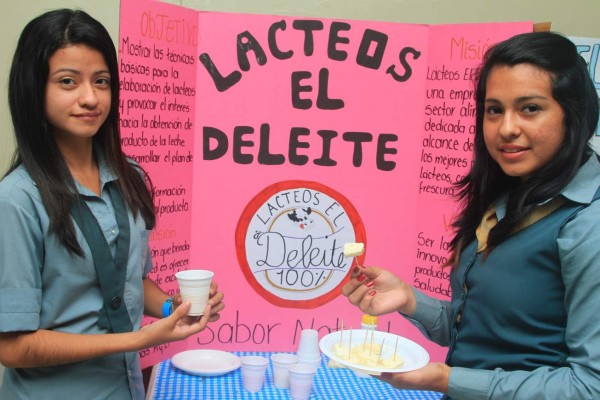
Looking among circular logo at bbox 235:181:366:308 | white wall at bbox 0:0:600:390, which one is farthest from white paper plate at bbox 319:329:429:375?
white wall at bbox 0:0:600:390

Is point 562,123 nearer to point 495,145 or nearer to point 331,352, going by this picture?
point 495,145

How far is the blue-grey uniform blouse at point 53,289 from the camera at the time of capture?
136 centimetres

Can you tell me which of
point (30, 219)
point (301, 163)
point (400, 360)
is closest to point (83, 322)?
point (30, 219)

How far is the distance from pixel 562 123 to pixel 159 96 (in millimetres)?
1524

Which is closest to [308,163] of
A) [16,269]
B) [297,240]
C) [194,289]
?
[297,240]

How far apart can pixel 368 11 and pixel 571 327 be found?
5.78 feet

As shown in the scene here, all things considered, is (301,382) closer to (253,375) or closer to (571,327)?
(253,375)

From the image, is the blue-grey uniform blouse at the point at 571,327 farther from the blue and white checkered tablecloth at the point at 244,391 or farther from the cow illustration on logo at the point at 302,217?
the cow illustration on logo at the point at 302,217

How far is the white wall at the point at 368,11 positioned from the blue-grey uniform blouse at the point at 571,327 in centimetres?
144

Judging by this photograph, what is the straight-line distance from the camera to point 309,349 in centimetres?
243

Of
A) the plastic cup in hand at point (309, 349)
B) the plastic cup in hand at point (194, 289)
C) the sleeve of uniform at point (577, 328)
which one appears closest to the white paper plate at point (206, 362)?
the plastic cup in hand at point (309, 349)

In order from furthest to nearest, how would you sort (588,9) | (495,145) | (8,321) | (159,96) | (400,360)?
(588,9) → (159,96) → (400,360) → (495,145) → (8,321)

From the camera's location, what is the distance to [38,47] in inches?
57.2

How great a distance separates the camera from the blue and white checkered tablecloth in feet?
7.14
